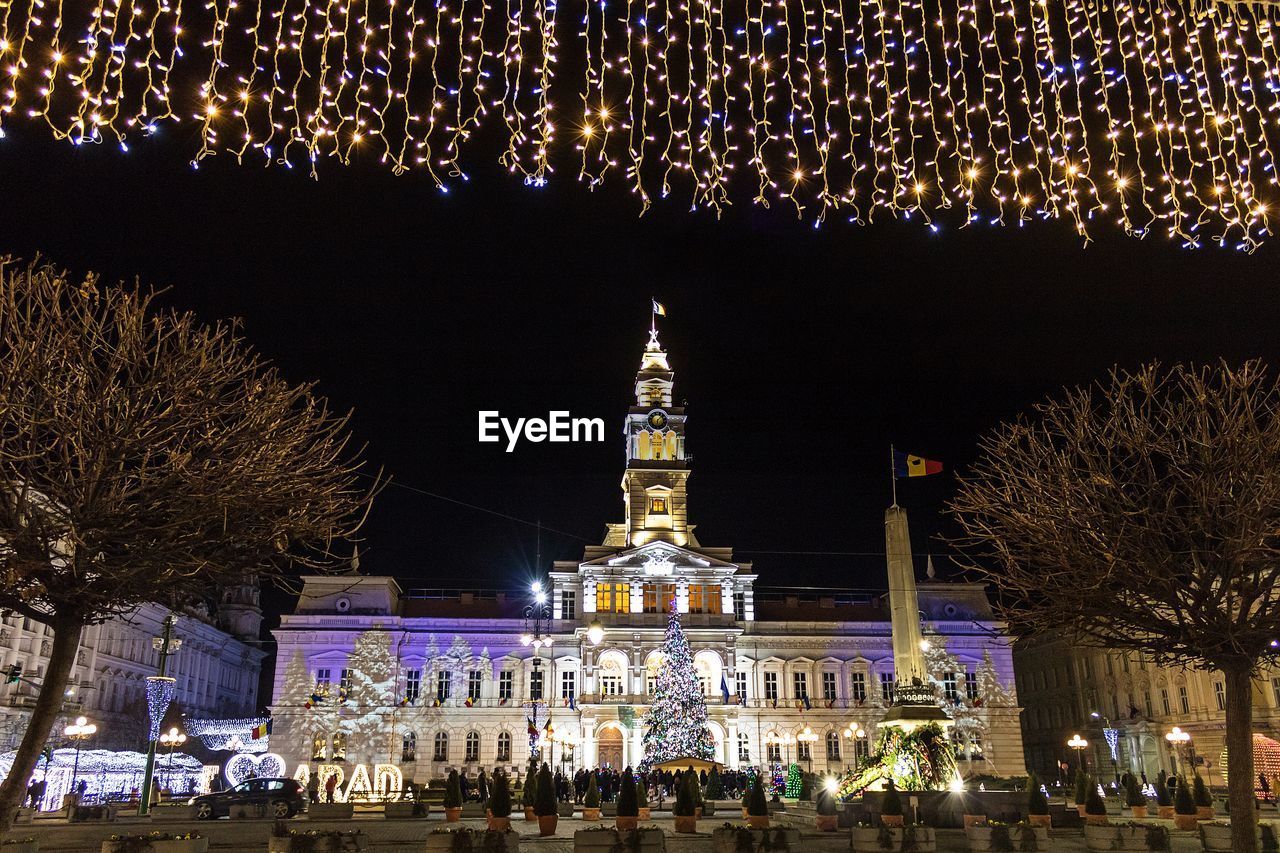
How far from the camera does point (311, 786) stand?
44875 mm

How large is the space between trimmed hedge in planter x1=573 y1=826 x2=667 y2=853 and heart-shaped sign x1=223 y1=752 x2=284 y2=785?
32645mm

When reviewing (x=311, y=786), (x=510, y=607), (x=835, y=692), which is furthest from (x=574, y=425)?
(x=835, y=692)

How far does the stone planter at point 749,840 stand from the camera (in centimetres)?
1681

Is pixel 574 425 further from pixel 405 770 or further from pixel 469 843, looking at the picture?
pixel 405 770

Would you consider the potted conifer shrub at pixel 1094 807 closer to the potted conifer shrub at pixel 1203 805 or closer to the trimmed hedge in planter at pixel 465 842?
the potted conifer shrub at pixel 1203 805

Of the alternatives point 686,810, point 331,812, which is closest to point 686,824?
point 686,810

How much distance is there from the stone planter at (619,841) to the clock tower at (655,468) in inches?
1725

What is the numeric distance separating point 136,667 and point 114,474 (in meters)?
63.7

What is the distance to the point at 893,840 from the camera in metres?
17.8

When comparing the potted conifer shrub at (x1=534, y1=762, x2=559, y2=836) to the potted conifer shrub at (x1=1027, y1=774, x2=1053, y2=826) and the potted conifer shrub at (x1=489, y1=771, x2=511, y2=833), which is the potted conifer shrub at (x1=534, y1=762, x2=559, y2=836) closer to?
the potted conifer shrub at (x1=489, y1=771, x2=511, y2=833)

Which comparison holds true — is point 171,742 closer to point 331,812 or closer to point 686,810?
point 331,812

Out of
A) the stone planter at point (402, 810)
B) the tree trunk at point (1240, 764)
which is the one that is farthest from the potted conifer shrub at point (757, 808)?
the stone planter at point (402, 810)

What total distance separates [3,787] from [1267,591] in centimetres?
1809

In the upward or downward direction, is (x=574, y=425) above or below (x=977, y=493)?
above
